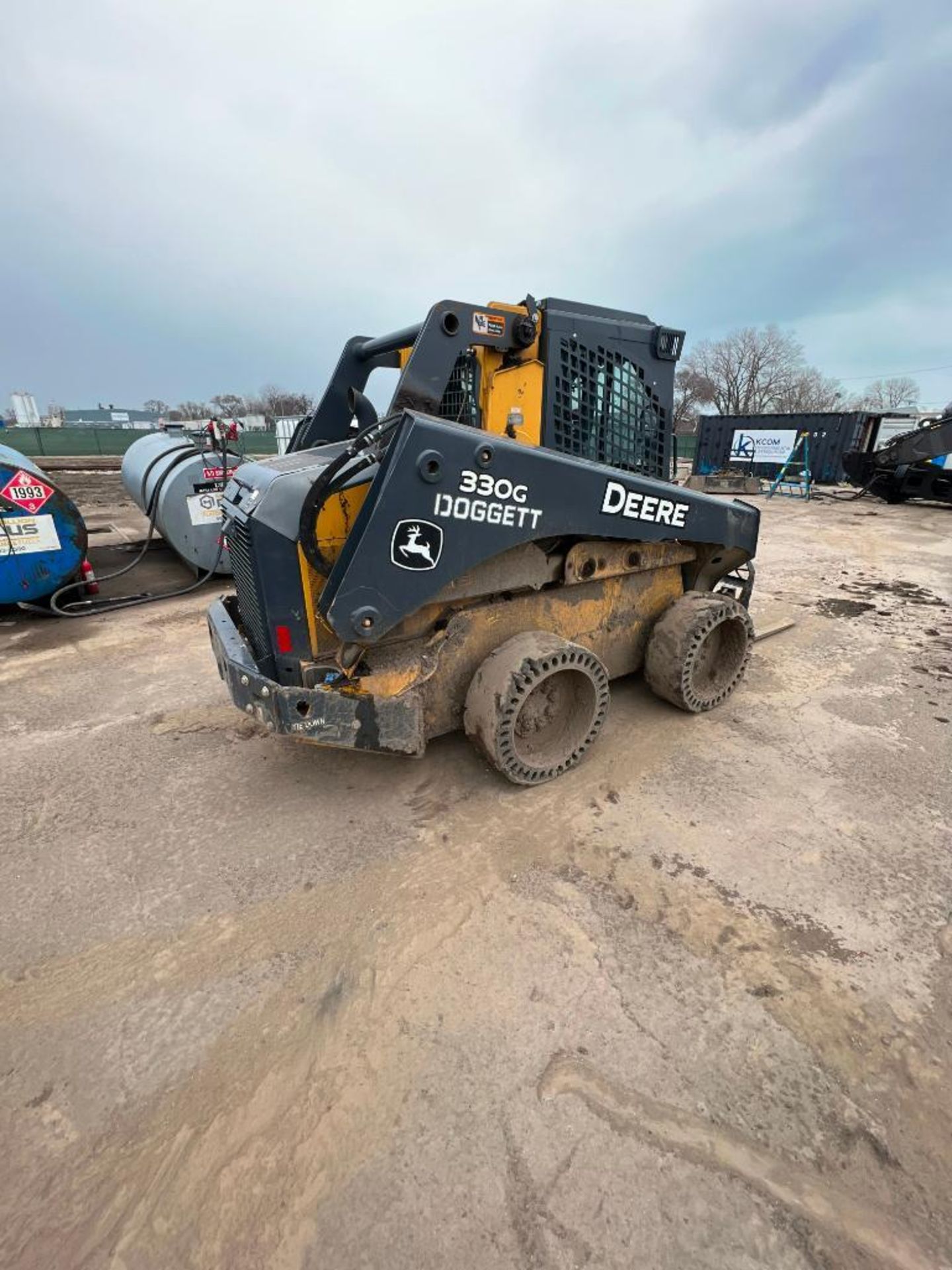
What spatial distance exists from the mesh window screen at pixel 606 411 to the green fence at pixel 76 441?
2683 centimetres

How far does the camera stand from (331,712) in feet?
9.07

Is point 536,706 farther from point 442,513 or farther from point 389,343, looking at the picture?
point 389,343

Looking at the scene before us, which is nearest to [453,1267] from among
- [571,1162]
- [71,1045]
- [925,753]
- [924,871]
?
[571,1162]

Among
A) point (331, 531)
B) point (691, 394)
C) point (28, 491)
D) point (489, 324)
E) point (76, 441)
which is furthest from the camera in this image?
point (691, 394)

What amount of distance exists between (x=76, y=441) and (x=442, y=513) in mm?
34291

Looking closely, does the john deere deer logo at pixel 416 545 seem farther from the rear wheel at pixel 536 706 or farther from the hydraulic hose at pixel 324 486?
the rear wheel at pixel 536 706

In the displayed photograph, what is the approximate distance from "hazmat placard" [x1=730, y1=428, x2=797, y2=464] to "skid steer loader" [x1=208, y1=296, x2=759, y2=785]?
20.5 m

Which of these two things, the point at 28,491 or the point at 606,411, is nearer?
the point at 606,411

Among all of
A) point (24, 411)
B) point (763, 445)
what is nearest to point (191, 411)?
point (24, 411)

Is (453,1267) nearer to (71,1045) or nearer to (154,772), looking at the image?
(71,1045)

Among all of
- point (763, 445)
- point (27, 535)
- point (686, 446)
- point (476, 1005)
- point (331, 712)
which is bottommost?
point (476, 1005)

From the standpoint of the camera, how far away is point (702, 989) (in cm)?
215

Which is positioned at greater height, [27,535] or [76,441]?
[76,441]

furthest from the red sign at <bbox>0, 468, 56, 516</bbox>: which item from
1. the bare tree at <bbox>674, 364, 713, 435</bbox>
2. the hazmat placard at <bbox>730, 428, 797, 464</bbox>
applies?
the bare tree at <bbox>674, 364, 713, 435</bbox>
